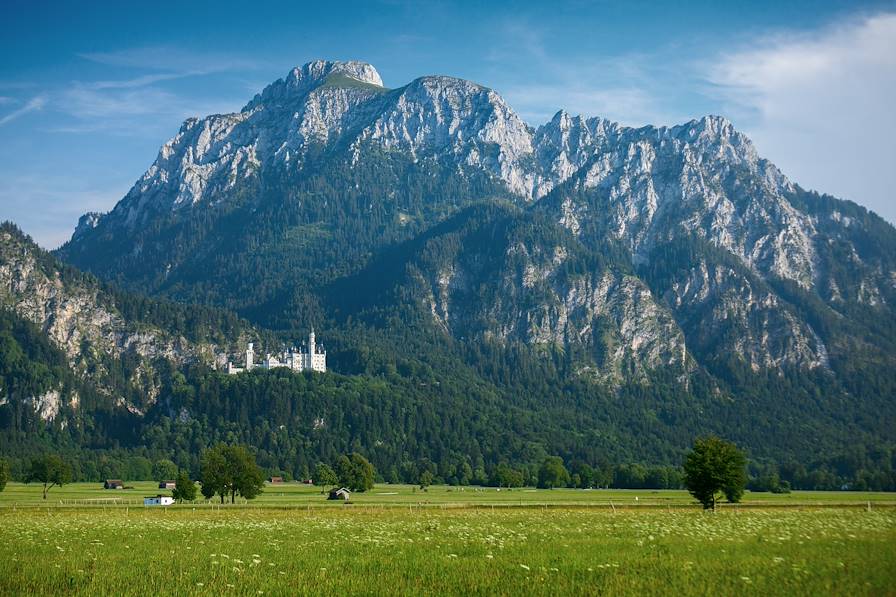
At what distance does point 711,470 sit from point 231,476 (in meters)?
72.3

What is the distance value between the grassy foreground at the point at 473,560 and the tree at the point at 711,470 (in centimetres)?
3784

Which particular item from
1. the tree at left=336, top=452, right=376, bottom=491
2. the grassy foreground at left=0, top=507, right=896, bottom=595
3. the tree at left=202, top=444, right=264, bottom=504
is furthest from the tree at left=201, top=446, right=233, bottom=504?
the grassy foreground at left=0, top=507, right=896, bottom=595

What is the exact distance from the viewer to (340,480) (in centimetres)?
18612

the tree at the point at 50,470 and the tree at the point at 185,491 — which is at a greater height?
the tree at the point at 50,470

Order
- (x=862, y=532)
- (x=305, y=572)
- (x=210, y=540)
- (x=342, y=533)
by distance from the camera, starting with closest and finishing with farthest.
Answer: (x=305, y=572) → (x=862, y=532) → (x=210, y=540) → (x=342, y=533)

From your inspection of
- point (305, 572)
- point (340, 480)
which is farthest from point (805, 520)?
point (340, 480)

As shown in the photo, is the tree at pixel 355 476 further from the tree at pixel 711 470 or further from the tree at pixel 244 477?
the tree at pixel 711 470

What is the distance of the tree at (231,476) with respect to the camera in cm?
13675

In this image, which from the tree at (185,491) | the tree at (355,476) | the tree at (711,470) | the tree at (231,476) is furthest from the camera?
the tree at (355,476)

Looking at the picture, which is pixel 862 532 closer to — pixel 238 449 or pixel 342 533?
pixel 342 533

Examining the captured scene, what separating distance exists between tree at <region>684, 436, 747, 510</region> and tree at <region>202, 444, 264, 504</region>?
2636 inches

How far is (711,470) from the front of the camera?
3925 inches

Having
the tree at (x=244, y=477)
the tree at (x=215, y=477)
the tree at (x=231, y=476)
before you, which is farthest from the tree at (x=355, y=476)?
the tree at (x=215, y=477)

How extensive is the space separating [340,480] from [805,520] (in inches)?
5291
